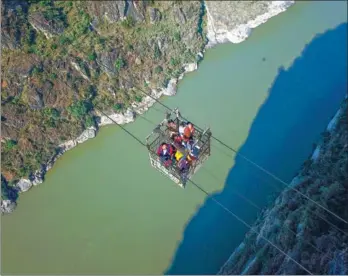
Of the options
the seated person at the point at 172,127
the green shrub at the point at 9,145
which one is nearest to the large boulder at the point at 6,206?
the green shrub at the point at 9,145

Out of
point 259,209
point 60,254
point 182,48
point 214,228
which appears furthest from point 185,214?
point 182,48

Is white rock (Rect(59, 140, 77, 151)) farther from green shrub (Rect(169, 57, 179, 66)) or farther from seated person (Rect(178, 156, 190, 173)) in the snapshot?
seated person (Rect(178, 156, 190, 173))

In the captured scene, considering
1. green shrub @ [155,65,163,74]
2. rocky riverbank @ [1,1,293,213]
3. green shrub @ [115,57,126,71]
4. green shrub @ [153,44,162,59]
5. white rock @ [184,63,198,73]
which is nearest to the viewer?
rocky riverbank @ [1,1,293,213]

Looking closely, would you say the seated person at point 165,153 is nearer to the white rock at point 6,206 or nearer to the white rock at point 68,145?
the white rock at point 68,145

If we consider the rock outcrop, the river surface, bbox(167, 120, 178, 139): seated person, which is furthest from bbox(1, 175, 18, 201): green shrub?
the rock outcrop

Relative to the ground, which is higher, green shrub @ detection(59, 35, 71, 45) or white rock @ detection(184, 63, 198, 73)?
green shrub @ detection(59, 35, 71, 45)

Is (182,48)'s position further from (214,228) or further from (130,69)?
(214,228)
